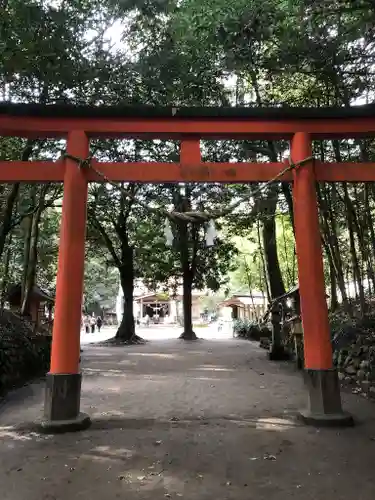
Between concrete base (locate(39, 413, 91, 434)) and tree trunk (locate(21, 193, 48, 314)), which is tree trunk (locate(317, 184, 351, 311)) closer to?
concrete base (locate(39, 413, 91, 434))

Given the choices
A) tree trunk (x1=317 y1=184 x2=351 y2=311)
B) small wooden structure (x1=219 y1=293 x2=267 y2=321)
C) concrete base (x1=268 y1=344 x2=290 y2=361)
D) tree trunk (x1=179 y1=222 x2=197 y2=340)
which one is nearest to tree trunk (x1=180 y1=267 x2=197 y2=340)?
tree trunk (x1=179 y1=222 x2=197 y2=340)

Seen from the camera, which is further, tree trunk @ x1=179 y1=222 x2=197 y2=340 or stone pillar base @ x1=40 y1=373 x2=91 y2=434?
tree trunk @ x1=179 y1=222 x2=197 y2=340

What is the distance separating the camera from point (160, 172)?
5453 mm

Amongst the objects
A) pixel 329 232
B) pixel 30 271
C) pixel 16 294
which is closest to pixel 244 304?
pixel 16 294

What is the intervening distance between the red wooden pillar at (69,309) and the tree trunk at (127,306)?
1430cm

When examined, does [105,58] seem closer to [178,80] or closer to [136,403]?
[178,80]

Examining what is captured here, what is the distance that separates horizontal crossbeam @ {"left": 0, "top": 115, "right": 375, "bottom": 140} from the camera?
550 centimetres

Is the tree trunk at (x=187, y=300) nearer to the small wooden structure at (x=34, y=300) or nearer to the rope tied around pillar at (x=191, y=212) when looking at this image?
the small wooden structure at (x=34, y=300)

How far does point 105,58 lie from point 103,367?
7.25 m

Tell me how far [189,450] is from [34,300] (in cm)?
980

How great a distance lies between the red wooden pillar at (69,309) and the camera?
4957 millimetres

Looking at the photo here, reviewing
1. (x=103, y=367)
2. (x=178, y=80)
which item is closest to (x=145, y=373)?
(x=103, y=367)

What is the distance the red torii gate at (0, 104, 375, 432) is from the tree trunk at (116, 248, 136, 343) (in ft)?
47.3

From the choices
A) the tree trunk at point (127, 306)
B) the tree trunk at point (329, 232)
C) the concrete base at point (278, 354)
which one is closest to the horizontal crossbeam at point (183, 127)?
the tree trunk at point (329, 232)
